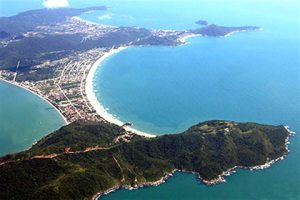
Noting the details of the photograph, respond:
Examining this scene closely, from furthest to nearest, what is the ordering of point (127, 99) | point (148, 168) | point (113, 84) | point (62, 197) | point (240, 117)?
point (113, 84) → point (127, 99) → point (240, 117) → point (148, 168) → point (62, 197)

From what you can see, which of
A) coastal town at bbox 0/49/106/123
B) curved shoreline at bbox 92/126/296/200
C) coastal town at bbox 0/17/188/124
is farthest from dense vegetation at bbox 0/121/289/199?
coastal town at bbox 0/17/188/124

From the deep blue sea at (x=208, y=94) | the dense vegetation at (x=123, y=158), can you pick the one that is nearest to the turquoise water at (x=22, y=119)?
the dense vegetation at (x=123, y=158)

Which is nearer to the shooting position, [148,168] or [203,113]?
[148,168]

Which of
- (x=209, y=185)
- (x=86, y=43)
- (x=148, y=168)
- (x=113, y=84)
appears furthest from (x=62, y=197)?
(x=86, y=43)

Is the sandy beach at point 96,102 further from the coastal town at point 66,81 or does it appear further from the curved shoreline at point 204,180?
the curved shoreline at point 204,180

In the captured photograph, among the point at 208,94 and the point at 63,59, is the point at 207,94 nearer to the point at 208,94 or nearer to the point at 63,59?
the point at 208,94

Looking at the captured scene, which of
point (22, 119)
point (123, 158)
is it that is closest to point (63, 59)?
point (22, 119)

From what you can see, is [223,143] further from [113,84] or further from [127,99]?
[113,84]
